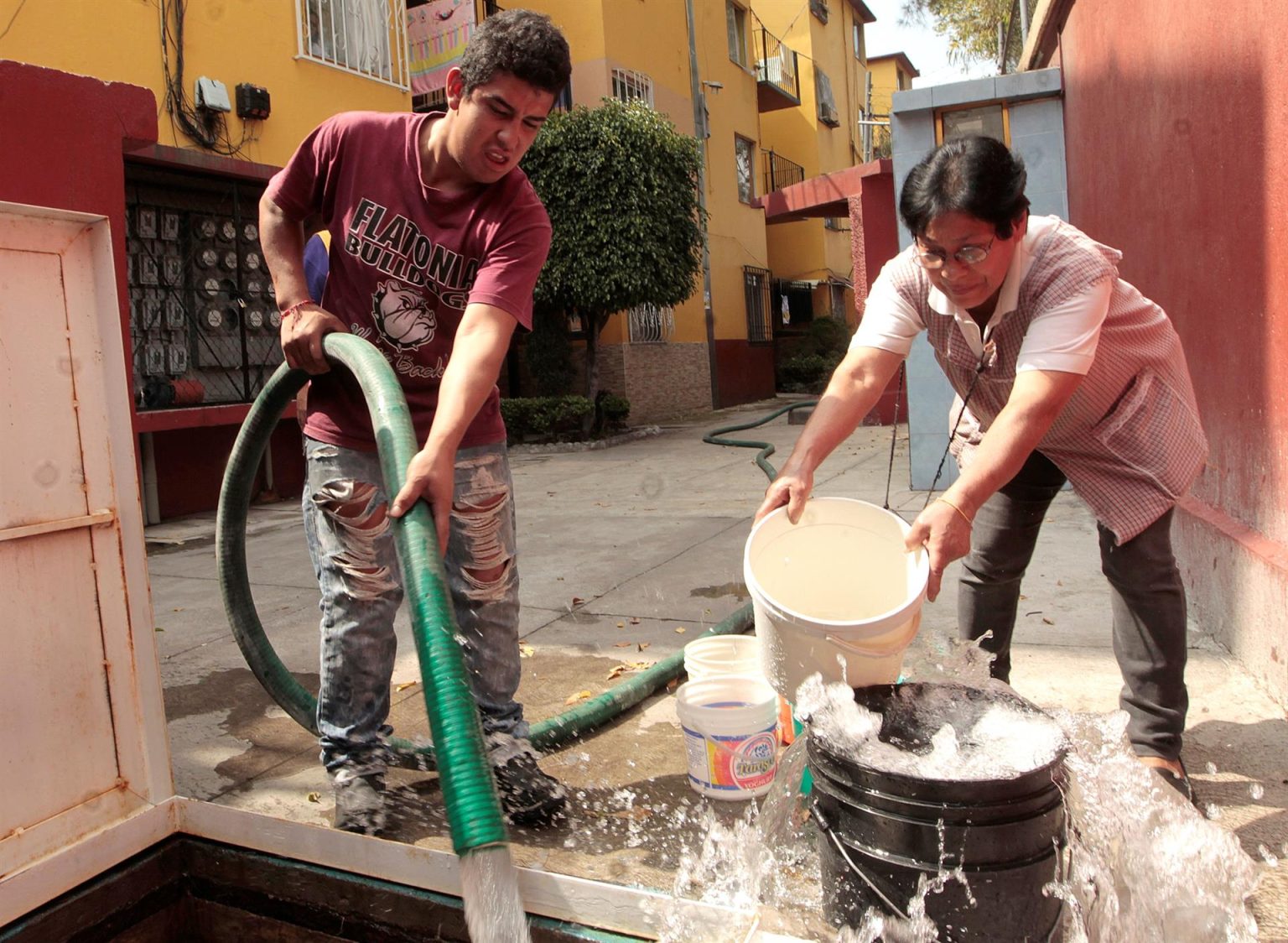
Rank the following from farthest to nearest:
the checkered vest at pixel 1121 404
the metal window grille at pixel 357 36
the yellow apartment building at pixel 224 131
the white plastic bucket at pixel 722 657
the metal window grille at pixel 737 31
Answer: the metal window grille at pixel 737 31
the metal window grille at pixel 357 36
the yellow apartment building at pixel 224 131
the white plastic bucket at pixel 722 657
the checkered vest at pixel 1121 404

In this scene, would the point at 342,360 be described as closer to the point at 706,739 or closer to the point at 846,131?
the point at 706,739

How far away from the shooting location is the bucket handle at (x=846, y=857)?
1.67 meters

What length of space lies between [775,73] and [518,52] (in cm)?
2168

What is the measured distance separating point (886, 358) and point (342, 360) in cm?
124

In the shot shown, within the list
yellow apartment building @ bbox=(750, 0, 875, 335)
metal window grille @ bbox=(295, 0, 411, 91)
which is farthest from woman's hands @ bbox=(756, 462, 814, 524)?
yellow apartment building @ bbox=(750, 0, 875, 335)

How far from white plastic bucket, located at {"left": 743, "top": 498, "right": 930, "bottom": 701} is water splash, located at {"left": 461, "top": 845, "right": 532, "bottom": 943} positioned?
2.13ft

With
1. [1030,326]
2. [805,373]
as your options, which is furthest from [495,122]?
[805,373]

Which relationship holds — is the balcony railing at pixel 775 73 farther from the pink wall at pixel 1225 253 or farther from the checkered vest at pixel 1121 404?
the checkered vest at pixel 1121 404

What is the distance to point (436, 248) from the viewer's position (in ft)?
7.68

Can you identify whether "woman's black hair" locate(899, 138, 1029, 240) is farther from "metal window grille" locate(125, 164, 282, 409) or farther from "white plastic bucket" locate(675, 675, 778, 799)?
"metal window grille" locate(125, 164, 282, 409)

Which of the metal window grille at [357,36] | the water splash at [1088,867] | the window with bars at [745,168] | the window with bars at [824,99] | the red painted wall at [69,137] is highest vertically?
the window with bars at [824,99]

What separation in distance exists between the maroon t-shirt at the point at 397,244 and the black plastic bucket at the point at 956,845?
49.1 inches

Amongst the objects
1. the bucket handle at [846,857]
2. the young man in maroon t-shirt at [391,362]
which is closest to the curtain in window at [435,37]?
the young man in maroon t-shirt at [391,362]

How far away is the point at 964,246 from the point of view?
2.03 meters
